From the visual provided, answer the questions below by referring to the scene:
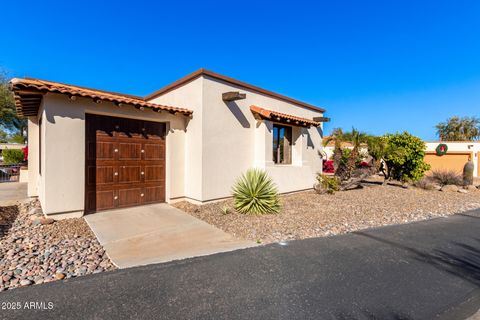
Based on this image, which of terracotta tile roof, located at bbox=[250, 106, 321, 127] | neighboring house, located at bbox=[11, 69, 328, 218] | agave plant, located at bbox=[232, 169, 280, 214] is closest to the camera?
neighboring house, located at bbox=[11, 69, 328, 218]

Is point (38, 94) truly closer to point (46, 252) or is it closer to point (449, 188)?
point (46, 252)

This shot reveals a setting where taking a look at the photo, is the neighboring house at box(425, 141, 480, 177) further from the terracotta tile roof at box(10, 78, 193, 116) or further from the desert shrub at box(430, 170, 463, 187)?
the terracotta tile roof at box(10, 78, 193, 116)

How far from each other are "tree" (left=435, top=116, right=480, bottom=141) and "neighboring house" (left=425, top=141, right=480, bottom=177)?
18.2 meters

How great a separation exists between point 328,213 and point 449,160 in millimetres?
25614

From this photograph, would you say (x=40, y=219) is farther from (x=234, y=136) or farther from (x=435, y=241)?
(x=435, y=241)

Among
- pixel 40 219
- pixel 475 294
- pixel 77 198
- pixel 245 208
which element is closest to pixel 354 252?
pixel 475 294

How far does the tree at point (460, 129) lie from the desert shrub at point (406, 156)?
34.7 metres

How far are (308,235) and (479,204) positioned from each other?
32.2 feet

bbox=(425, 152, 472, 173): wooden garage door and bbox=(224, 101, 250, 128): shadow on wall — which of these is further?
bbox=(425, 152, 472, 173): wooden garage door

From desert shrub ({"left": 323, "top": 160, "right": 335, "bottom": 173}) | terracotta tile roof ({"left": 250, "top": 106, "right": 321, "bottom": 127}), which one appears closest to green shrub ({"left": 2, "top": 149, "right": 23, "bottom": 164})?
terracotta tile roof ({"left": 250, "top": 106, "right": 321, "bottom": 127})

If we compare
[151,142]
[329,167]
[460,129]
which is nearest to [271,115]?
[151,142]

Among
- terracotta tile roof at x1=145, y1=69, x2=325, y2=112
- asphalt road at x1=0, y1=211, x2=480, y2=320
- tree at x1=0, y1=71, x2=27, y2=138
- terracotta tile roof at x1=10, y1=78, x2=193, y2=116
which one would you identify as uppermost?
tree at x1=0, y1=71, x2=27, y2=138

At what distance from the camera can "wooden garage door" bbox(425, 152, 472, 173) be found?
2405 centimetres

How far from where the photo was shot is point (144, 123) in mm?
8086
